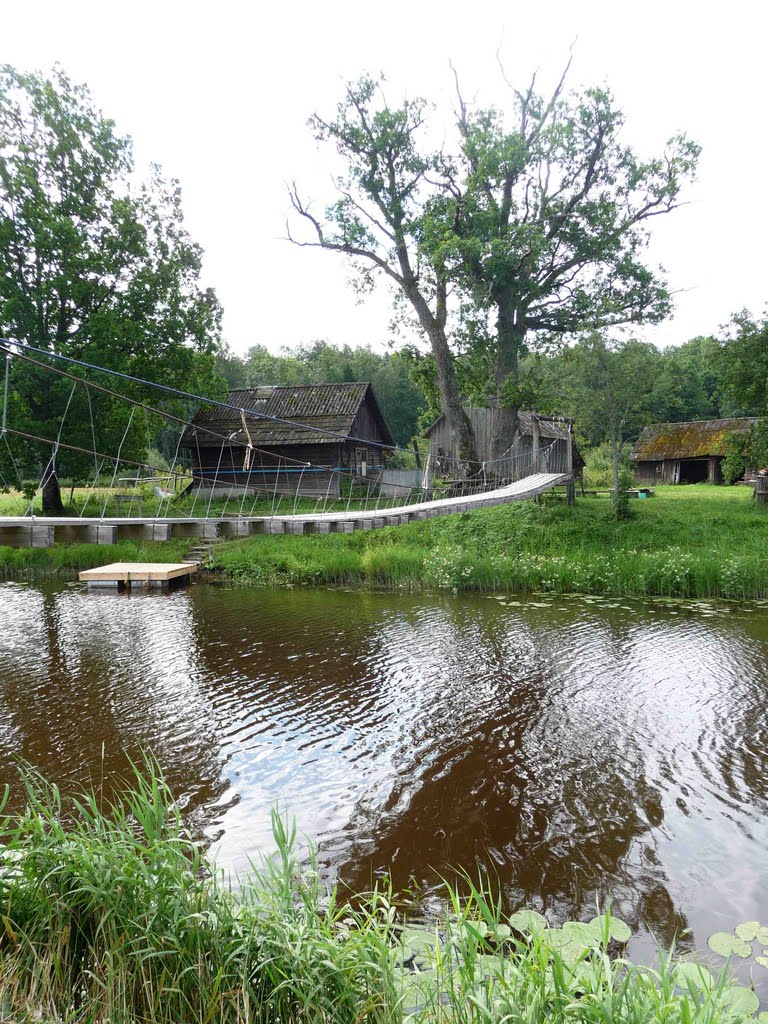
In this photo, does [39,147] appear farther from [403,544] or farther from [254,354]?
[254,354]

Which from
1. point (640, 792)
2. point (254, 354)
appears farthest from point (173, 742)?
point (254, 354)

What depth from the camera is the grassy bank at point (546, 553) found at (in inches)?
478

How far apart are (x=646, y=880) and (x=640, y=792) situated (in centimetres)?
114

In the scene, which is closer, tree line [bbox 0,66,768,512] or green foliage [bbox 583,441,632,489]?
tree line [bbox 0,66,768,512]

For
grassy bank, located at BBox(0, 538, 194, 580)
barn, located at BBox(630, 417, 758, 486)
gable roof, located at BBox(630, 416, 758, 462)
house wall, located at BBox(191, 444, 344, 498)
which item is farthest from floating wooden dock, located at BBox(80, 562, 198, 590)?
gable roof, located at BBox(630, 416, 758, 462)

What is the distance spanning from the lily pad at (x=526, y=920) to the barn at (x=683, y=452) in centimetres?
3037

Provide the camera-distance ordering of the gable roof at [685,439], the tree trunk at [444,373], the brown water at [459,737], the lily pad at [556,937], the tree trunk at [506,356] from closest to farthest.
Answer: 1. the lily pad at [556,937]
2. the brown water at [459,737]
3. the tree trunk at [506,356]
4. the tree trunk at [444,373]
5. the gable roof at [685,439]

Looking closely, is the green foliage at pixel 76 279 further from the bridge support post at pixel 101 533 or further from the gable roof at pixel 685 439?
the gable roof at pixel 685 439

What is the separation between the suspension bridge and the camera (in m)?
9.16

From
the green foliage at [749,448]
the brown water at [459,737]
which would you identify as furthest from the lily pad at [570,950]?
the green foliage at [749,448]

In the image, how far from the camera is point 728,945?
3090 millimetres

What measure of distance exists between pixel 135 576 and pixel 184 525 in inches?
192

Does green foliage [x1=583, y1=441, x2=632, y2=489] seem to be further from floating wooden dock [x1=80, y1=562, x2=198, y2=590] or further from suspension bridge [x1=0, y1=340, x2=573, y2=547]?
floating wooden dock [x1=80, y1=562, x2=198, y2=590]

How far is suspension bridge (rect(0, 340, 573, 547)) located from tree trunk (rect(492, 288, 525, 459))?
2.40ft
